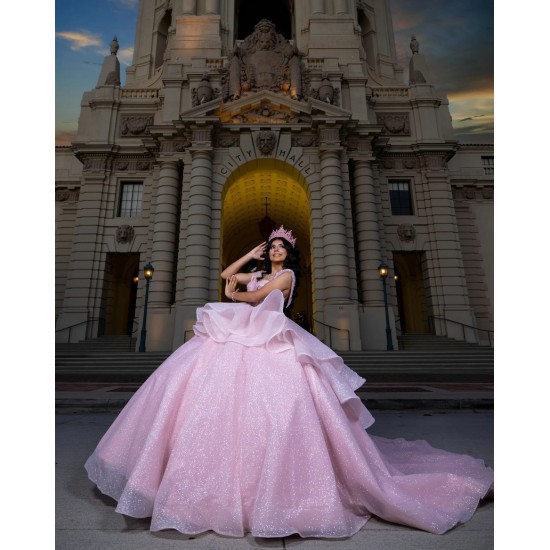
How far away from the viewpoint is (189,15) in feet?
70.7

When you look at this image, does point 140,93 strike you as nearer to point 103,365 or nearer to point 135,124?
point 135,124

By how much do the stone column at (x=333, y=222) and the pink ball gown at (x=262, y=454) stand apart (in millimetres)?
12780

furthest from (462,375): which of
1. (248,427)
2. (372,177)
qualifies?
(372,177)

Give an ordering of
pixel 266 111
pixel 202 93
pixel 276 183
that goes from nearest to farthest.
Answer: pixel 202 93 < pixel 266 111 < pixel 276 183

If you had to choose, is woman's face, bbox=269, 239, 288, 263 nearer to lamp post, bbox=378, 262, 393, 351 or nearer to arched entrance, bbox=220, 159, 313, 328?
lamp post, bbox=378, 262, 393, 351

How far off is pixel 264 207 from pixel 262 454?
22.0 m

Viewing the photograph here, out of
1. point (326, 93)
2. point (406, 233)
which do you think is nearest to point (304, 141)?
point (326, 93)

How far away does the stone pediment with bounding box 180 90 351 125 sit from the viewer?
1691cm

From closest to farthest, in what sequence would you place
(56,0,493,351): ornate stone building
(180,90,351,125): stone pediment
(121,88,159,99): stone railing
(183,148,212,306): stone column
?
1. (183,148,212,306): stone column
2. (56,0,493,351): ornate stone building
3. (180,90,351,125): stone pediment
4. (121,88,159,99): stone railing

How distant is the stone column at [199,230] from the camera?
1541 cm

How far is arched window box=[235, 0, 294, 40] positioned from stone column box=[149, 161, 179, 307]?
52.2ft

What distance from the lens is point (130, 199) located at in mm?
19469

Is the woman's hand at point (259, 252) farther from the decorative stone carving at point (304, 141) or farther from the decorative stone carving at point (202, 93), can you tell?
the decorative stone carving at point (202, 93)

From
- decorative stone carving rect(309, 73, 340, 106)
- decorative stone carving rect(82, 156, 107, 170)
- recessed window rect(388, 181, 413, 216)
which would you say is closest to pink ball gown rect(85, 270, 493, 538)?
decorative stone carving rect(309, 73, 340, 106)
